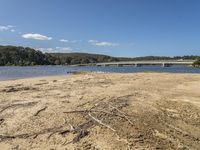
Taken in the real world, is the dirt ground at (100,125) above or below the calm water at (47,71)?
above

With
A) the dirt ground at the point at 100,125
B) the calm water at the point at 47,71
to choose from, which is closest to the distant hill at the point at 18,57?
the calm water at the point at 47,71

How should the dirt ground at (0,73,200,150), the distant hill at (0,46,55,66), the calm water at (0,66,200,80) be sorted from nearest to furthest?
1. the dirt ground at (0,73,200,150)
2. the calm water at (0,66,200,80)
3. the distant hill at (0,46,55,66)

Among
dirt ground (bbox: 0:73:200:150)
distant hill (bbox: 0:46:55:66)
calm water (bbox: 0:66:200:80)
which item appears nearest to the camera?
dirt ground (bbox: 0:73:200:150)

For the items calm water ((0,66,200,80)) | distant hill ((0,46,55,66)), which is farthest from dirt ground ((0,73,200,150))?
distant hill ((0,46,55,66))

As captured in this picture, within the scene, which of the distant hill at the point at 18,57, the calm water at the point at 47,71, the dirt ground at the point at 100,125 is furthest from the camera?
the distant hill at the point at 18,57

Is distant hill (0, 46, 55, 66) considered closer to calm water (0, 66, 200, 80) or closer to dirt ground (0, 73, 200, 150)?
calm water (0, 66, 200, 80)

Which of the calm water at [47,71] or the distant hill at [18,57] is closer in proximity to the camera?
the calm water at [47,71]

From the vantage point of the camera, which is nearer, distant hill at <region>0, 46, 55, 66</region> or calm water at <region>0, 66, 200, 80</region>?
calm water at <region>0, 66, 200, 80</region>

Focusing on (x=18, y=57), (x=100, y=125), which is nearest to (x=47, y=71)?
(x=100, y=125)

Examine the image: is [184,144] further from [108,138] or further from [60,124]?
[60,124]

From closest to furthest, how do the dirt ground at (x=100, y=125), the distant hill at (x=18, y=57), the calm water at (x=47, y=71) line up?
the dirt ground at (x=100, y=125) < the calm water at (x=47, y=71) < the distant hill at (x=18, y=57)

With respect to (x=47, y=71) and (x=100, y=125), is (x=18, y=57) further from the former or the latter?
(x=100, y=125)

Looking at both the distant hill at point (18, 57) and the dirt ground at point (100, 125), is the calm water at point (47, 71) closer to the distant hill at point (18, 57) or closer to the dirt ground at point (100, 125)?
the dirt ground at point (100, 125)

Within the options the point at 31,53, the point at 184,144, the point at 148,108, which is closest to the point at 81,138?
the point at 184,144
